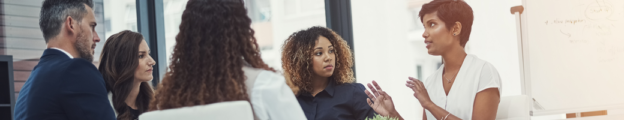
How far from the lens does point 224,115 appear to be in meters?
1.39

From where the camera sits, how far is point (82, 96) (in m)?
1.74

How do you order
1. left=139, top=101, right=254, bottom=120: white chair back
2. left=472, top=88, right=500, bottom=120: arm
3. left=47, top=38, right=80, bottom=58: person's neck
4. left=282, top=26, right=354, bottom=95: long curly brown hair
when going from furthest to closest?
left=282, top=26, right=354, bottom=95: long curly brown hair → left=472, top=88, right=500, bottom=120: arm → left=47, top=38, right=80, bottom=58: person's neck → left=139, top=101, right=254, bottom=120: white chair back

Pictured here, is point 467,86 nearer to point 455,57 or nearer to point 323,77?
point 455,57

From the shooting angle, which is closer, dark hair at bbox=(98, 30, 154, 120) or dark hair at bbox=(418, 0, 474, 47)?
dark hair at bbox=(418, 0, 474, 47)

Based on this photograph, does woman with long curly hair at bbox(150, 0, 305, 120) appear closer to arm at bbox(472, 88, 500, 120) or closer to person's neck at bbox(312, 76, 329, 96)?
arm at bbox(472, 88, 500, 120)

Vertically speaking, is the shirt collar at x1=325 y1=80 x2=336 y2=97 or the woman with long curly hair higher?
the woman with long curly hair

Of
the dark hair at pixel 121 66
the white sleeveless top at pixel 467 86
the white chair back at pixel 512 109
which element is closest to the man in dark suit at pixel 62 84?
the dark hair at pixel 121 66

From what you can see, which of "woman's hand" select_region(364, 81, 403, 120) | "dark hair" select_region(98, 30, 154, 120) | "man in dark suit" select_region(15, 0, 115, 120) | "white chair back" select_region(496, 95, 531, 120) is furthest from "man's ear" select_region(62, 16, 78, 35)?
"white chair back" select_region(496, 95, 531, 120)

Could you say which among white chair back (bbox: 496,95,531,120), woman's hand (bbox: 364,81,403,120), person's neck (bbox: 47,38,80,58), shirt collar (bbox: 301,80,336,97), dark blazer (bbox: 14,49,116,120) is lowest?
white chair back (bbox: 496,95,531,120)

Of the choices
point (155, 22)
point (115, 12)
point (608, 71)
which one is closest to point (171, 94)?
point (608, 71)

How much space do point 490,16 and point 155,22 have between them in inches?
104

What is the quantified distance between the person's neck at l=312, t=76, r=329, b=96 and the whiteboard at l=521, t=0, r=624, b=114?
114 cm

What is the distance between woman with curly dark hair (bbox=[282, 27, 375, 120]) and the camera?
96.4 inches

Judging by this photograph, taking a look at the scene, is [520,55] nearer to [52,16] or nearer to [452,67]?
[452,67]
